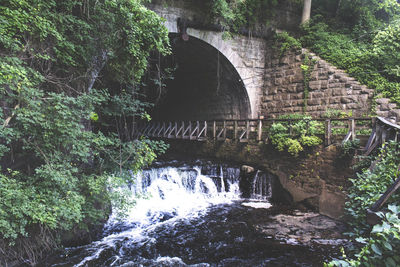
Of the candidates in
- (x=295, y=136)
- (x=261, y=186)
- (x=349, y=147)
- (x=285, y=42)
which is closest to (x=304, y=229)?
(x=349, y=147)

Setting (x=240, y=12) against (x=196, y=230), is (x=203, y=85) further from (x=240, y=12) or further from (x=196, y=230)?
(x=196, y=230)

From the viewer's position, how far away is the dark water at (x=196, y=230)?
186 inches

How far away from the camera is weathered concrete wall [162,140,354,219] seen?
22.0 feet

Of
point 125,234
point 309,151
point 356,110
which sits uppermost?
point 356,110

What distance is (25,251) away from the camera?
168 inches

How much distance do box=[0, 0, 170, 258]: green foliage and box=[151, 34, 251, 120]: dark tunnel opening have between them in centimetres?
503

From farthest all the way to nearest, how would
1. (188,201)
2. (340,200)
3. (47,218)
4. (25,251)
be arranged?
(188,201) → (340,200) → (25,251) → (47,218)

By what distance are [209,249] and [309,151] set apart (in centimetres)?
426

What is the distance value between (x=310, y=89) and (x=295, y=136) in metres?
3.52

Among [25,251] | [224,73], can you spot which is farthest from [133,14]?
Answer: [224,73]

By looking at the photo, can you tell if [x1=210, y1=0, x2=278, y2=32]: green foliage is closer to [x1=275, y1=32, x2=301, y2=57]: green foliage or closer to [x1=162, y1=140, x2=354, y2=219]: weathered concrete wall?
[x1=275, y1=32, x2=301, y2=57]: green foliage

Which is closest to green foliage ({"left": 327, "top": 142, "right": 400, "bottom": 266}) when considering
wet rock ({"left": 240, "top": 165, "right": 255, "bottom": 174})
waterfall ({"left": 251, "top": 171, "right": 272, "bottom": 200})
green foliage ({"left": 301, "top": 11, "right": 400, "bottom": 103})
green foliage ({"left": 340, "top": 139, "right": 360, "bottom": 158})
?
green foliage ({"left": 340, "top": 139, "right": 360, "bottom": 158})

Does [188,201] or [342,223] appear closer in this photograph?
[342,223]

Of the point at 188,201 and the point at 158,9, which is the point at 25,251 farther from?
the point at 158,9
